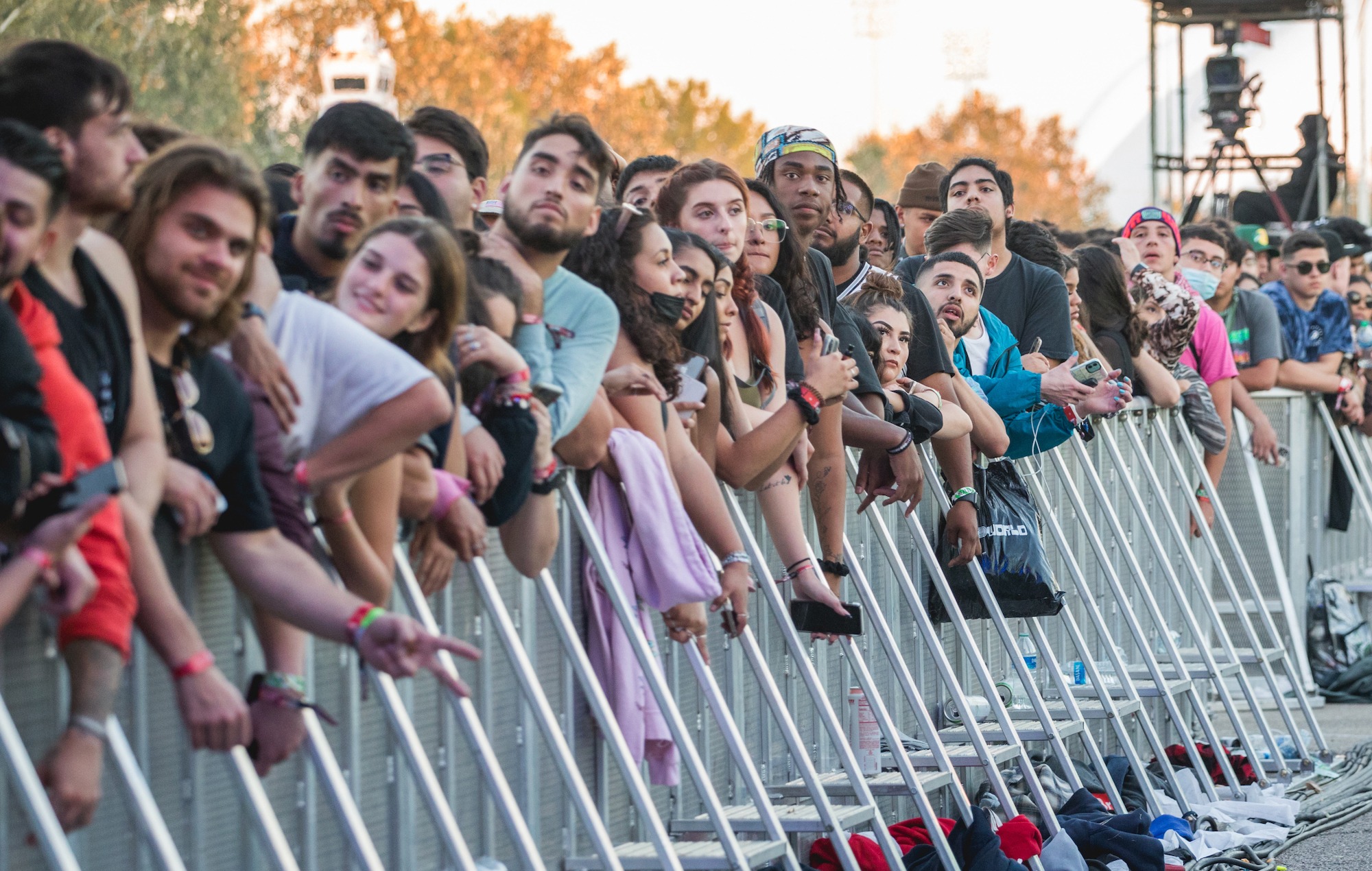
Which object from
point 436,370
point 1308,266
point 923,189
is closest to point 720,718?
point 436,370

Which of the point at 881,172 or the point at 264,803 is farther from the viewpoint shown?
the point at 881,172

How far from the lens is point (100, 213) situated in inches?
132

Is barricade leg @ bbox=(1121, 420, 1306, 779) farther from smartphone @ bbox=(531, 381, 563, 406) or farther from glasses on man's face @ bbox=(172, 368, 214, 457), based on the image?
glasses on man's face @ bbox=(172, 368, 214, 457)

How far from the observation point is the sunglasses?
3.58 metres

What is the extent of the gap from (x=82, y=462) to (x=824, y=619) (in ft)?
10.4

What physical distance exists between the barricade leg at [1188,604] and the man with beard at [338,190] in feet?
16.4

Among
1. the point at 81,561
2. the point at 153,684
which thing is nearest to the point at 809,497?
the point at 153,684

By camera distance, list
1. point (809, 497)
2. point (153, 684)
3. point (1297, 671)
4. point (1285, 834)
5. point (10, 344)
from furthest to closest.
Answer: point (1297, 671)
point (1285, 834)
point (809, 497)
point (153, 684)
point (10, 344)

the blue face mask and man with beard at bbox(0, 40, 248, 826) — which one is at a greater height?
man with beard at bbox(0, 40, 248, 826)

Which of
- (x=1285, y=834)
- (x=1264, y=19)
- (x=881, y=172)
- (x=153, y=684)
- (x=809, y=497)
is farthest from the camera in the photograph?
(x=881, y=172)

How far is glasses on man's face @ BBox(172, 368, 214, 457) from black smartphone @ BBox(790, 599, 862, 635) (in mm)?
2742

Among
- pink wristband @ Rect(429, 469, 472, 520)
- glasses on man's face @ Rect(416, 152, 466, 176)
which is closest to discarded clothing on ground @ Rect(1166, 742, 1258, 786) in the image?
glasses on man's face @ Rect(416, 152, 466, 176)

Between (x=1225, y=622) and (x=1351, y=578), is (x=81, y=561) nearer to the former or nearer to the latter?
(x=1225, y=622)

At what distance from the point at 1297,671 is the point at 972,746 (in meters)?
4.77
